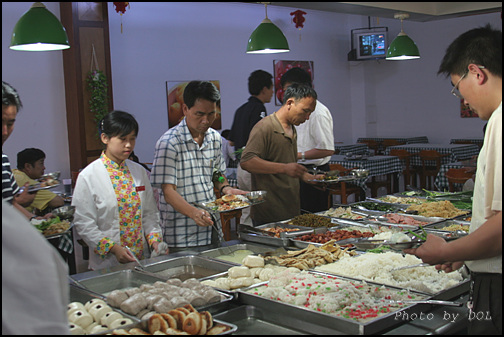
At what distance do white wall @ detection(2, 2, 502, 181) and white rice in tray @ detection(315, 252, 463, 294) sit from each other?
558cm

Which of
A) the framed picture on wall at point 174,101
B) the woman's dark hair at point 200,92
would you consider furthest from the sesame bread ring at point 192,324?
the framed picture on wall at point 174,101

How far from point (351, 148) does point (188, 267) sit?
7999mm

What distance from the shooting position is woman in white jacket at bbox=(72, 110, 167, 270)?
2.43 meters

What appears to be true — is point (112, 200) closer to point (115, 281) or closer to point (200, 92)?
point (115, 281)

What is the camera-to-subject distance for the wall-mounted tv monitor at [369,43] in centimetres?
1069

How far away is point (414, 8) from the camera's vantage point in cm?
445

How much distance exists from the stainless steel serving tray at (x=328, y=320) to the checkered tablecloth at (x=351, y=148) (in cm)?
807

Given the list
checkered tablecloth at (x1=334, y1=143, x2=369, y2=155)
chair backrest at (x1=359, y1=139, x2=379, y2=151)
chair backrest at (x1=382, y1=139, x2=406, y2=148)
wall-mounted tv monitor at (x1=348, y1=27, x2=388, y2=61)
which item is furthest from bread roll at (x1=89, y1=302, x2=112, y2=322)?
wall-mounted tv monitor at (x1=348, y1=27, x2=388, y2=61)

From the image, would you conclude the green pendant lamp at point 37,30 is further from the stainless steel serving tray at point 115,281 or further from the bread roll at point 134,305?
the bread roll at point 134,305

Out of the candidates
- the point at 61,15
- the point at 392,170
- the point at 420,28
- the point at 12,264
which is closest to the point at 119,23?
the point at 61,15

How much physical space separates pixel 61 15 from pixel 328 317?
20.9 ft

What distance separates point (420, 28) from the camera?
10844 millimetres

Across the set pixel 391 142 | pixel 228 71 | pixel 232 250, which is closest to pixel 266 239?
pixel 232 250

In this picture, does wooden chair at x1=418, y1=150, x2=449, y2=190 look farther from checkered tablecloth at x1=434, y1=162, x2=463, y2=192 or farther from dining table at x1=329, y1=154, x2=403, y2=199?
checkered tablecloth at x1=434, y1=162, x2=463, y2=192
